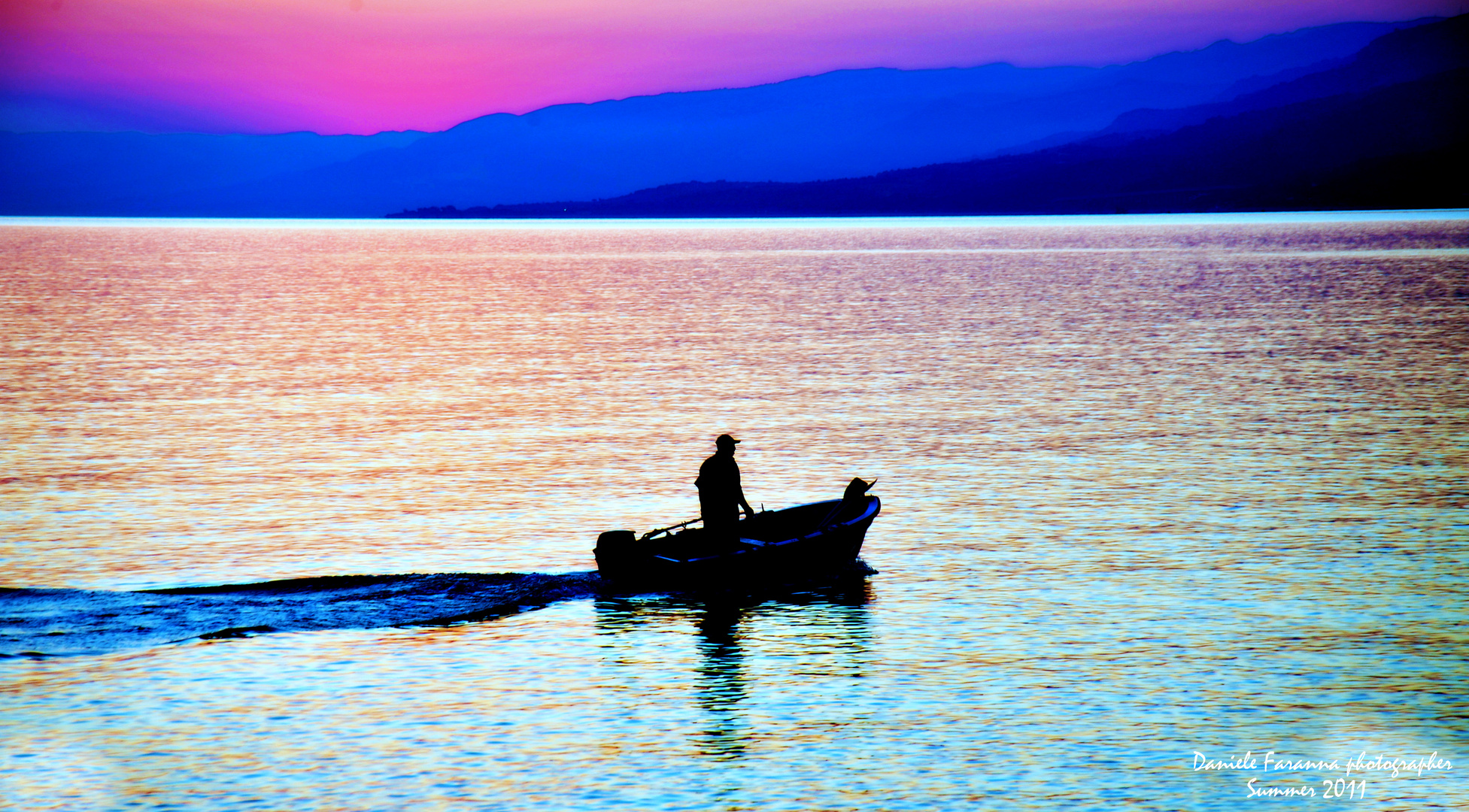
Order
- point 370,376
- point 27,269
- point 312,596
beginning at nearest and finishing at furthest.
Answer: point 312,596 → point 370,376 → point 27,269

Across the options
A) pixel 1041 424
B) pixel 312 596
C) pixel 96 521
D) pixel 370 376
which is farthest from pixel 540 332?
pixel 312 596

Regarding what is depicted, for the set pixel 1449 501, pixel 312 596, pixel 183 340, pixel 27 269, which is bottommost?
pixel 1449 501

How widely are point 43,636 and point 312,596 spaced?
3.49m

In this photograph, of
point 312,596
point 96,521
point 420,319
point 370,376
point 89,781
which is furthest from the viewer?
point 420,319

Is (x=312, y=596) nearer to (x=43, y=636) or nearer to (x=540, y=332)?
(x=43, y=636)

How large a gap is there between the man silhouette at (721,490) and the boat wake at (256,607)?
7.14ft

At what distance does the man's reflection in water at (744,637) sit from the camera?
1680 cm

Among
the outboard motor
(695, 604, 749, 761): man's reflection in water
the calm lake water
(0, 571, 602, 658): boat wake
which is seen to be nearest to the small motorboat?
the outboard motor

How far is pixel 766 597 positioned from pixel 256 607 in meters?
7.26

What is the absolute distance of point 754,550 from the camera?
21.3 meters

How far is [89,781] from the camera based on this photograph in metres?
14.6

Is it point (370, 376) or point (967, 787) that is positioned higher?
point (370, 376)

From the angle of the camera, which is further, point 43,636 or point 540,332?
point 540,332

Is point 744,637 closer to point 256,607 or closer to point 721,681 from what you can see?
point 721,681
